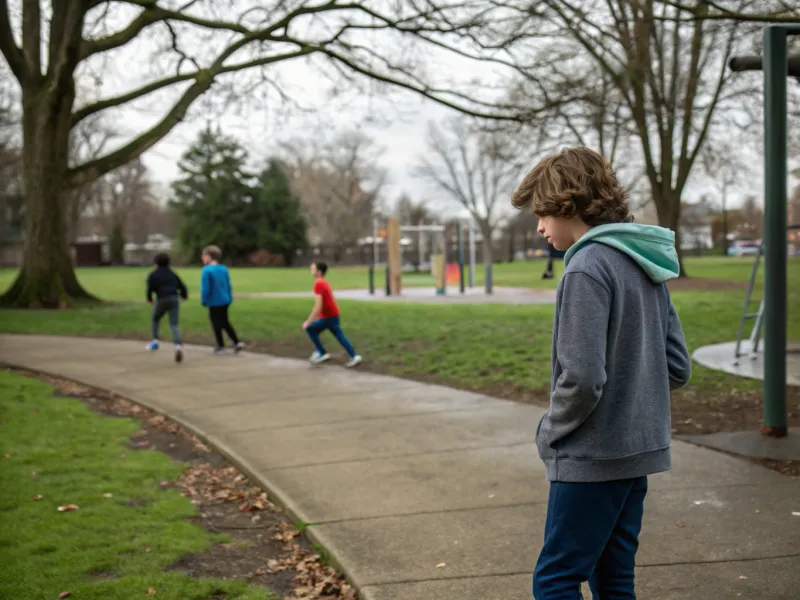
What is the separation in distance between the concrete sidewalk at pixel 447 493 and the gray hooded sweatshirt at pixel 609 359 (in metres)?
1.25

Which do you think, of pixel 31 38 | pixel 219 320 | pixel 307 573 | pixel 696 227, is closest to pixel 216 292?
pixel 219 320

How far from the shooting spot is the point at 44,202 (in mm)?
19219

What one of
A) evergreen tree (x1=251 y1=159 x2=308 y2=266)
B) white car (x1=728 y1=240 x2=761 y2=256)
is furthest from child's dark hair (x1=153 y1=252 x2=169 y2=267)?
evergreen tree (x1=251 y1=159 x2=308 y2=266)

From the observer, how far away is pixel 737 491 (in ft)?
15.2

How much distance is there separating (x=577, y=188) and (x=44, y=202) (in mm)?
19078

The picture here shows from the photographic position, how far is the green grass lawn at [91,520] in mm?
3715

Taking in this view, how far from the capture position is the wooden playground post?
24.2m

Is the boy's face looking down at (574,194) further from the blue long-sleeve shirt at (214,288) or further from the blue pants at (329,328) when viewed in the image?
the blue long-sleeve shirt at (214,288)

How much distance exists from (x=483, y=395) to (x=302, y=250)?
181 feet

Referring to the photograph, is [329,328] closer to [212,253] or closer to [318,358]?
[318,358]

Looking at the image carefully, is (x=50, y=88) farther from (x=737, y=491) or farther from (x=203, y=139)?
(x=203, y=139)

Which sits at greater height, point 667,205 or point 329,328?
point 667,205

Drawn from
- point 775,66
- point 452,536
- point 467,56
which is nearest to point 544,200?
point 452,536

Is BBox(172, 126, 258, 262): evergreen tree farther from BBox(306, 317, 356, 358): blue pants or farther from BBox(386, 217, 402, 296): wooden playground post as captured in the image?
BBox(306, 317, 356, 358): blue pants
